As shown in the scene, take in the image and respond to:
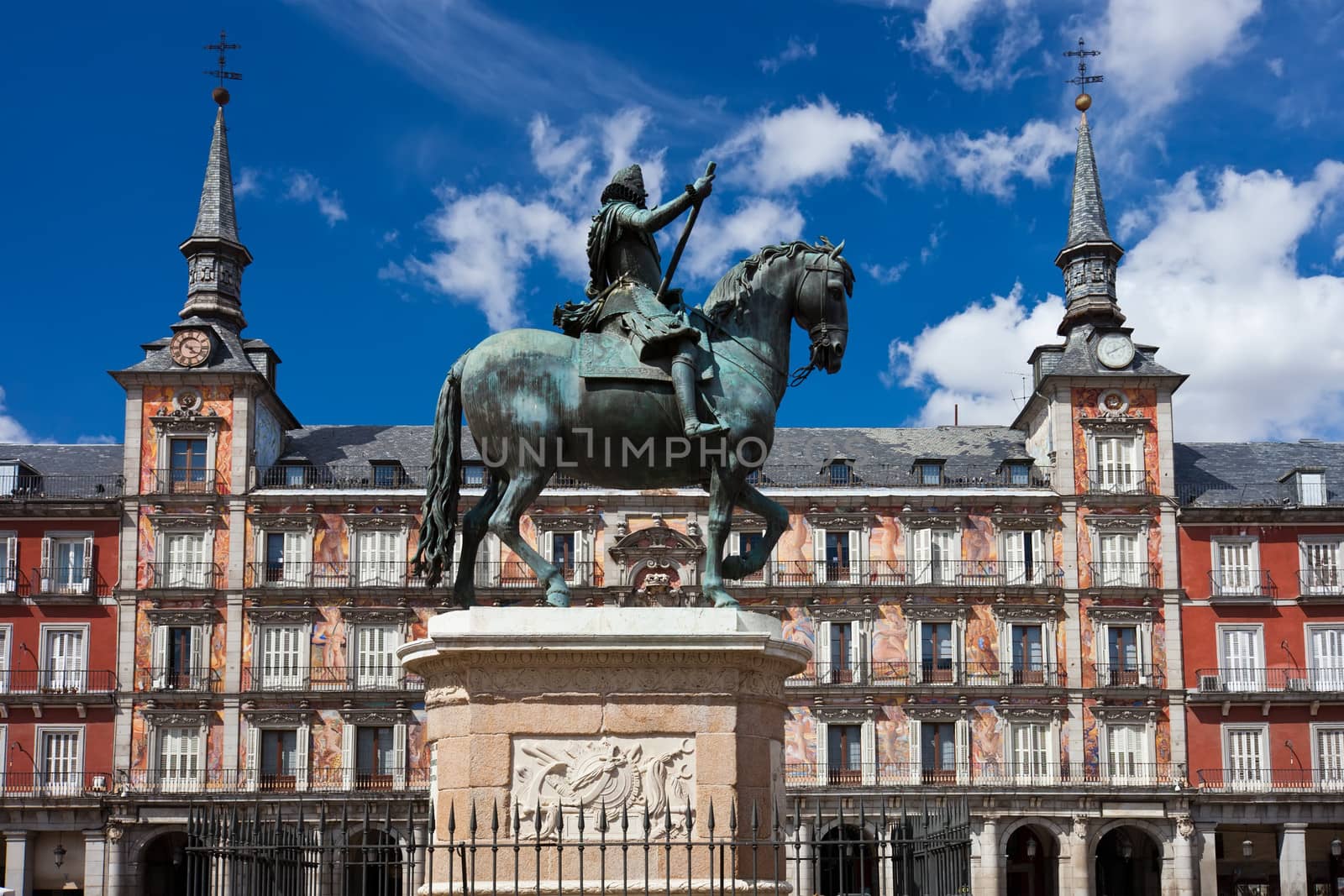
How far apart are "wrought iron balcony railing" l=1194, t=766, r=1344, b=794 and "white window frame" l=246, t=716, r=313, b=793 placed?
26619mm

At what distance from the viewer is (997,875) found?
1873 inches

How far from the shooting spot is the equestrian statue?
995cm

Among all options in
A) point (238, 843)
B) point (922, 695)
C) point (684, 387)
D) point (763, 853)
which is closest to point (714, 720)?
point (763, 853)

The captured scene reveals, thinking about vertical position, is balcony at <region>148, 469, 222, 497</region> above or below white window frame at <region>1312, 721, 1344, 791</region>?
above

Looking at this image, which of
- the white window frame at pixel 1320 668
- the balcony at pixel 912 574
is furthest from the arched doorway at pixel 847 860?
the white window frame at pixel 1320 668

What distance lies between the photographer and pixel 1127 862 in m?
50.9

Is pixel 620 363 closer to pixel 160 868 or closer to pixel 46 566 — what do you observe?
pixel 46 566

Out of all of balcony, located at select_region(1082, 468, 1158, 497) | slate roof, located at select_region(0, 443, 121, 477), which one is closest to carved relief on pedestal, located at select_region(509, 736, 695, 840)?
balcony, located at select_region(1082, 468, 1158, 497)

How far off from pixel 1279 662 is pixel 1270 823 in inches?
190

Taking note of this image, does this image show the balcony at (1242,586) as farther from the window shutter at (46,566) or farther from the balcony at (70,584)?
the window shutter at (46,566)

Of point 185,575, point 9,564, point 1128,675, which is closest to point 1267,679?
point 1128,675

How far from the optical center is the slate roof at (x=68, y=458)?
52688mm

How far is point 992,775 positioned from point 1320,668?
10.7 m

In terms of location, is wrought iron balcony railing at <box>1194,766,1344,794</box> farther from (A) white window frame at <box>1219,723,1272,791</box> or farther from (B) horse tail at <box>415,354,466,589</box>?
(B) horse tail at <box>415,354,466,589</box>
